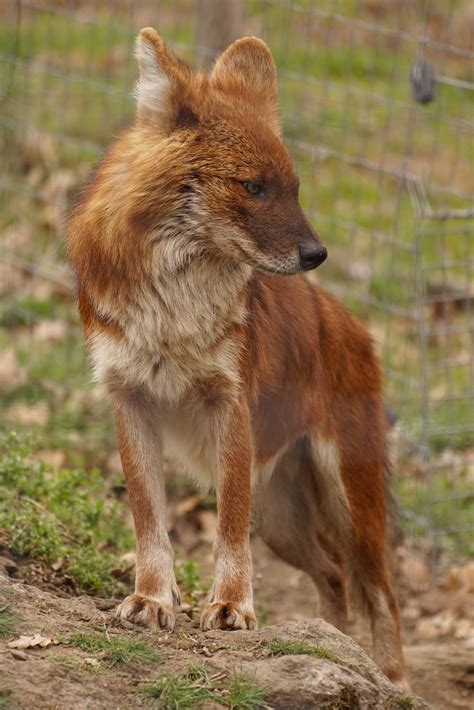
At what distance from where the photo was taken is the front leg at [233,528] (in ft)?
15.6

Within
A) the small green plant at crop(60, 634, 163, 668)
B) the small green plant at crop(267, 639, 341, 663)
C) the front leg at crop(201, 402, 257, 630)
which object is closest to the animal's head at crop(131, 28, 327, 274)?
the front leg at crop(201, 402, 257, 630)

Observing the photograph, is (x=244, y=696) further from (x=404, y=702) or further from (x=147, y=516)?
(x=147, y=516)

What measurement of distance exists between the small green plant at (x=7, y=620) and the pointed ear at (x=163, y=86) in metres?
1.90

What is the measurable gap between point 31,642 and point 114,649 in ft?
0.88

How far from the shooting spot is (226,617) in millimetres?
4730

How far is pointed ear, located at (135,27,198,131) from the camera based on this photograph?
16.1 feet

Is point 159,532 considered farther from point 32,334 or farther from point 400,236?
point 400,236

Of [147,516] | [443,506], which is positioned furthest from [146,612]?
[443,506]

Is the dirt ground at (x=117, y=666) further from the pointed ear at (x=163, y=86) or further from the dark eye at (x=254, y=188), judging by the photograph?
the pointed ear at (x=163, y=86)

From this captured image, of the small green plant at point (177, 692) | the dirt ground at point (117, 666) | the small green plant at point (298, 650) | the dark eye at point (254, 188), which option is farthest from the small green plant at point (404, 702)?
the dark eye at point (254, 188)

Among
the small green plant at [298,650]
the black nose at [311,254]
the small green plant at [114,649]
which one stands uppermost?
the black nose at [311,254]

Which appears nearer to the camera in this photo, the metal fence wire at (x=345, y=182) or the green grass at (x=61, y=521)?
the green grass at (x=61, y=521)

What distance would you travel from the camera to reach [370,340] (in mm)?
6359

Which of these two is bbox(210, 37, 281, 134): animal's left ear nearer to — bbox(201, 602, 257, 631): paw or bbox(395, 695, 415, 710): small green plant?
bbox(201, 602, 257, 631): paw
